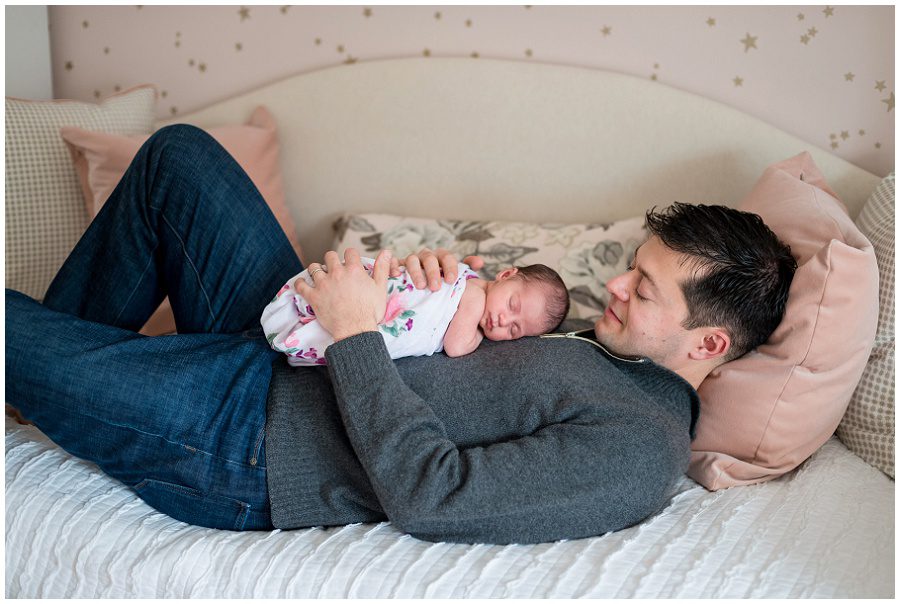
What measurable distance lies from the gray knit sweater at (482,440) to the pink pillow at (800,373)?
0.08 meters

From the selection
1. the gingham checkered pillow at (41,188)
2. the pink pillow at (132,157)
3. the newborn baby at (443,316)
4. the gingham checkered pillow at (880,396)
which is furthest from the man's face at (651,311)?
the gingham checkered pillow at (41,188)

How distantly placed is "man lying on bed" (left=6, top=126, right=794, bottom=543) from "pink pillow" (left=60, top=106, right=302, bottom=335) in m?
0.64

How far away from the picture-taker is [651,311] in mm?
1387

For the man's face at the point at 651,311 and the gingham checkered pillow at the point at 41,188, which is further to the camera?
the gingham checkered pillow at the point at 41,188

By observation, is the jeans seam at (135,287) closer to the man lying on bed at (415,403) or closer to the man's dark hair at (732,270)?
the man lying on bed at (415,403)

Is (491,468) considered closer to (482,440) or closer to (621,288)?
(482,440)

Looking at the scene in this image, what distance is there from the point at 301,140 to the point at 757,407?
1.49m

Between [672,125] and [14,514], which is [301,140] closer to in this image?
[672,125]

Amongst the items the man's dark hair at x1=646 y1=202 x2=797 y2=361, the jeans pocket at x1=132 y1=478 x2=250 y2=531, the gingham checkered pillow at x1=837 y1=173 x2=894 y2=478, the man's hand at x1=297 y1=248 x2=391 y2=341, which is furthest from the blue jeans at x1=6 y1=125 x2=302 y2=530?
the gingham checkered pillow at x1=837 y1=173 x2=894 y2=478

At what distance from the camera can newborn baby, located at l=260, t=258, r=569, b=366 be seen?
1394mm

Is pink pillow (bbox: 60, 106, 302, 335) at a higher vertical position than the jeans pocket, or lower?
higher

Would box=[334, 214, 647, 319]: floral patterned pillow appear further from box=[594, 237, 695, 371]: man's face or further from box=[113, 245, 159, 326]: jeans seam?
box=[113, 245, 159, 326]: jeans seam

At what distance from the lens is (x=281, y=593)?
117cm

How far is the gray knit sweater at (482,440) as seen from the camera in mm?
1165
